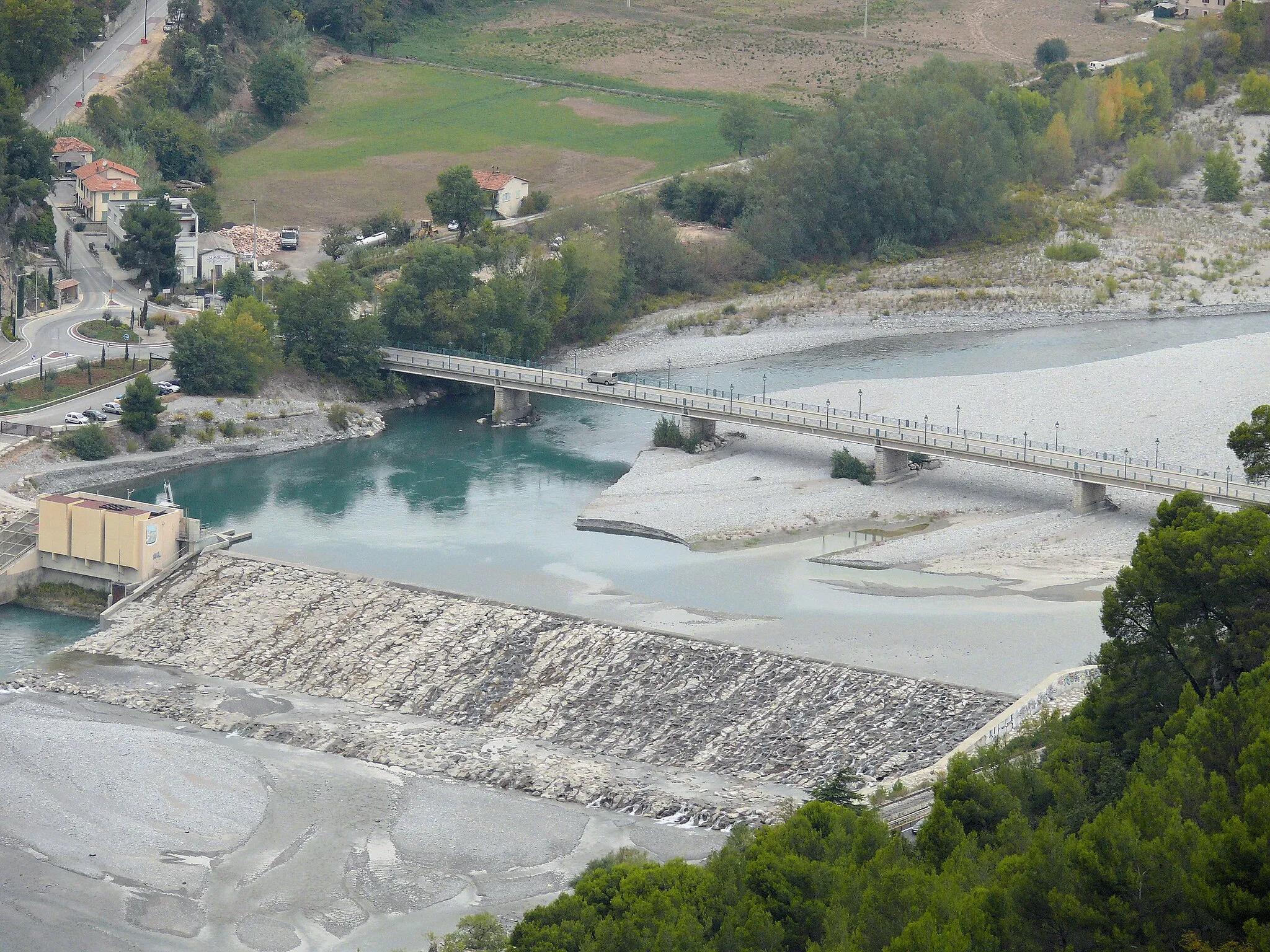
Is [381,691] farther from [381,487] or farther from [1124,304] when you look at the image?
[1124,304]

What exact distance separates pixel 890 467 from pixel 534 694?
87.0 feet

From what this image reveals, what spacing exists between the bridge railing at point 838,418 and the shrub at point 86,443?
19.5 metres

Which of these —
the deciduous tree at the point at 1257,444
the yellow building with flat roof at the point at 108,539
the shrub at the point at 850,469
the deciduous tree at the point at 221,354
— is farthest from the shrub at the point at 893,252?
the deciduous tree at the point at 1257,444

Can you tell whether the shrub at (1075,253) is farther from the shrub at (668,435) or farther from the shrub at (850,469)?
the shrub at (850,469)

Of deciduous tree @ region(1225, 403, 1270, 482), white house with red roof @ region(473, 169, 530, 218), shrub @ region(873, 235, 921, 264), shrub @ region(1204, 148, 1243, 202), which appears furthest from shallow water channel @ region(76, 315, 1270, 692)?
shrub @ region(1204, 148, 1243, 202)

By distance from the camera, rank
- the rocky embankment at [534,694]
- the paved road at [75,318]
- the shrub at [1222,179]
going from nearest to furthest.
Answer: the rocky embankment at [534,694] < the paved road at [75,318] < the shrub at [1222,179]

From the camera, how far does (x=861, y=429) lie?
266ft

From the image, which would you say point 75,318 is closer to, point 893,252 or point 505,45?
point 893,252

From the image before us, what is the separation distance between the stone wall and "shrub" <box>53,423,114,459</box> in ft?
48.8

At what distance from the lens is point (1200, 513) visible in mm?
43594

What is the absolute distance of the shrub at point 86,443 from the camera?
80.1m

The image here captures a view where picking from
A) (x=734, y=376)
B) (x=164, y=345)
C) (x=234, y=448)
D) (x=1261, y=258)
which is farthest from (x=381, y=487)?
(x=1261, y=258)

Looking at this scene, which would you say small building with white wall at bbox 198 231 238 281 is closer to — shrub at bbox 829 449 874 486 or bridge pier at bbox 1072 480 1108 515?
shrub at bbox 829 449 874 486

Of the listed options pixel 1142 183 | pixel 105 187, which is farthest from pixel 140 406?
pixel 1142 183
